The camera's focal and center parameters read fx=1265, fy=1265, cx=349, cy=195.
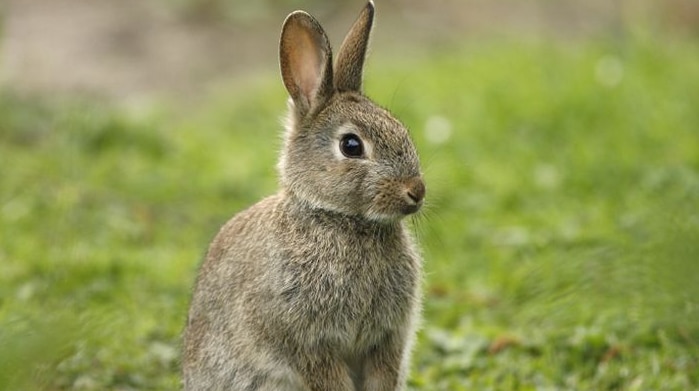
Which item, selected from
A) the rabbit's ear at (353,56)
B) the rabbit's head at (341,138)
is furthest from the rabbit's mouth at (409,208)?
the rabbit's ear at (353,56)

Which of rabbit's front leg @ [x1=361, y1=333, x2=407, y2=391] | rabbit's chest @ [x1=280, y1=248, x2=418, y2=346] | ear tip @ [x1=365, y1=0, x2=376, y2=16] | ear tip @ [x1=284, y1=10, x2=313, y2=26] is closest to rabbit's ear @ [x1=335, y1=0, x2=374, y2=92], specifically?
ear tip @ [x1=365, y1=0, x2=376, y2=16]

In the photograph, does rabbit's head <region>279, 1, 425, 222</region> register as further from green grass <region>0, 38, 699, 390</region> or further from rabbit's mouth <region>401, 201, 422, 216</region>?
green grass <region>0, 38, 699, 390</region>

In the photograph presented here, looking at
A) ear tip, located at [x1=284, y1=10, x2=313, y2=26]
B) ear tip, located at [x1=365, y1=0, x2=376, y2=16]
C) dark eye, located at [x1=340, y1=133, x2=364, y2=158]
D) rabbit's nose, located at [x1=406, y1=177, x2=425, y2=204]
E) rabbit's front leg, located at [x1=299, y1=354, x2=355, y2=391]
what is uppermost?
ear tip, located at [x1=365, y1=0, x2=376, y2=16]

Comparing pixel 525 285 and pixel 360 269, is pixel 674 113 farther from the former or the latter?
pixel 360 269

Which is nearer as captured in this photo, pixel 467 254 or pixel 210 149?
pixel 467 254

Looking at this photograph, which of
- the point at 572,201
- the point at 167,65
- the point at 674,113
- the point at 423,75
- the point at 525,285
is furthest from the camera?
the point at 167,65

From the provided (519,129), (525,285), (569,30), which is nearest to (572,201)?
(519,129)

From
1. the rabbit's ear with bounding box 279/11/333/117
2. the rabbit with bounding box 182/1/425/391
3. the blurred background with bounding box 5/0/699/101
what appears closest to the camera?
the rabbit with bounding box 182/1/425/391
